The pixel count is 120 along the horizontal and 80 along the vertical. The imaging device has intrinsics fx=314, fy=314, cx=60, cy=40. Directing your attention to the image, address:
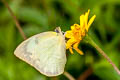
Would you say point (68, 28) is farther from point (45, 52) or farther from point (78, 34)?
point (78, 34)

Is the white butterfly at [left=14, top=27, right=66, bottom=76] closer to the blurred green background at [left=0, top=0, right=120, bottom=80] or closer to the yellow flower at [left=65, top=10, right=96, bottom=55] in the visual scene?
the yellow flower at [left=65, top=10, right=96, bottom=55]

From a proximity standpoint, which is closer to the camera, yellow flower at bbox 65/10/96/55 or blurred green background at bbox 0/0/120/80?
yellow flower at bbox 65/10/96/55

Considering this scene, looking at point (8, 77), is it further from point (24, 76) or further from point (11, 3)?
point (11, 3)

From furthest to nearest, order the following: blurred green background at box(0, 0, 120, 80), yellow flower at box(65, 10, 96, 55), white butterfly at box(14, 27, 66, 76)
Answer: blurred green background at box(0, 0, 120, 80) → white butterfly at box(14, 27, 66, 76) → yellow flower at box(65, 10, 96, 55)

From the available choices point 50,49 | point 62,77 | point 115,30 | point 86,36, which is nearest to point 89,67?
point 62,77

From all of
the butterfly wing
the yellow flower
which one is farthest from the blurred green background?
the yellow flower

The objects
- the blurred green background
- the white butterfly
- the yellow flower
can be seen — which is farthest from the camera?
the blurred green background
